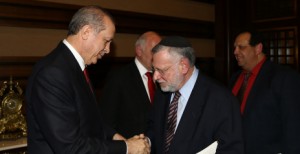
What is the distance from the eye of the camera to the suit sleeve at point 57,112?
5.18 ft

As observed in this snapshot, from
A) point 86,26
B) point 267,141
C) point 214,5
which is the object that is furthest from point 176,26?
point 86,26

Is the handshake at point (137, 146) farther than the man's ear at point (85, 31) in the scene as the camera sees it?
Yes

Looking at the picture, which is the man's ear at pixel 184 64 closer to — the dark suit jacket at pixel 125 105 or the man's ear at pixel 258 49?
the dark suit jacket at pixel 125 105

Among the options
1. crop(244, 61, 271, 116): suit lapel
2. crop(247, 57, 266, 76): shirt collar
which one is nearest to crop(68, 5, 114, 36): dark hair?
crop(244, 61, 271, 116): suit lapel

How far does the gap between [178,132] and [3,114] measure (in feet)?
4.68

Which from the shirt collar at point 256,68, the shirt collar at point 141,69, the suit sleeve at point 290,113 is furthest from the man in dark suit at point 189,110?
the shirt collar at point 256,68

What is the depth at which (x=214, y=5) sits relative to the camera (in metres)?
4.75

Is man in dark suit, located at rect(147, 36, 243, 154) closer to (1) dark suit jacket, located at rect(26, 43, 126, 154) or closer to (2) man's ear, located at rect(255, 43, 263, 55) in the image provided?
(1) dark suit jacket, located at rect(26, 43, 126, 154)

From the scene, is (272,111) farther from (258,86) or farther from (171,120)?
(171,120)

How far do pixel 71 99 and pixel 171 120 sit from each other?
62 centimetres

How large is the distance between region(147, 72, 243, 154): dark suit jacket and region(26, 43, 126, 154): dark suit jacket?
1.18ft

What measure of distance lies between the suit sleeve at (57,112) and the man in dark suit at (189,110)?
20.4 inches

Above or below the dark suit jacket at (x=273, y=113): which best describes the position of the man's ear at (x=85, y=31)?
above

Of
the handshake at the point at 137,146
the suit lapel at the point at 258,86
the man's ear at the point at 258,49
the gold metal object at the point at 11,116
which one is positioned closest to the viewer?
the handshake at the point at 137,146
